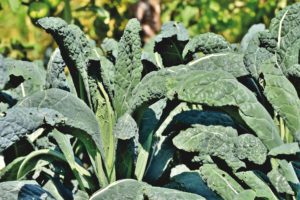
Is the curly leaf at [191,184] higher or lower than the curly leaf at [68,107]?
lower

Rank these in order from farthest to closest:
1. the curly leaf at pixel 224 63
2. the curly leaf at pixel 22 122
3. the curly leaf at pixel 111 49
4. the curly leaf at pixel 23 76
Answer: the curly leaf at pixel 111 49 → the curly leaf at pixel 23 76 → the curly leaf at pixel 224 63 → the curly leaf at pixel 22 122

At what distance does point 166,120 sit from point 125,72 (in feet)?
0.89

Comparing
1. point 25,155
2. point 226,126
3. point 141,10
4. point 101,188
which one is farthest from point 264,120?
point 141,10

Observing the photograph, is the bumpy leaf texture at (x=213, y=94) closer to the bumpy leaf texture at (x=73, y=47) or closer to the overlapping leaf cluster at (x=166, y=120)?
the overlapping leaf cluster at (x=166, y=120)

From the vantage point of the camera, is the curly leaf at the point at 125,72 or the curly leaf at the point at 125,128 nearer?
the curly leaf at the point at 125,128

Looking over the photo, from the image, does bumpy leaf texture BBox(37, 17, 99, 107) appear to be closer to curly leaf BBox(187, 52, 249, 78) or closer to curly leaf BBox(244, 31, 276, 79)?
curly leaf BBox(187, 52, 249, 78)

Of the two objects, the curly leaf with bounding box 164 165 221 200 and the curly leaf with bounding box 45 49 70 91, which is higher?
the curly leaf with bounding box 45 49 70 91

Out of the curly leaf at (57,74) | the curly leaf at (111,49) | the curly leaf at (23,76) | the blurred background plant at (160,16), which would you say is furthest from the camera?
the blurred background plant at (160,16)

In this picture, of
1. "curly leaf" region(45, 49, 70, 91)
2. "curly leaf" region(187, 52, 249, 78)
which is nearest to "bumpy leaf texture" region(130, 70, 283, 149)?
"curly leaf" region(187, 52, 249, 78)

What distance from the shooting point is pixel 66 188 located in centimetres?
247

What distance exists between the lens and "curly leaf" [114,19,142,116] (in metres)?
2.33

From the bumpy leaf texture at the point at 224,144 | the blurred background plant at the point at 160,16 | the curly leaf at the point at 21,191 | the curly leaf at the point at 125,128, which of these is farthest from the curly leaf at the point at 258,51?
the blurred background plant at the point at 160,16

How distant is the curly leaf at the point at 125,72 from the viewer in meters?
2.33

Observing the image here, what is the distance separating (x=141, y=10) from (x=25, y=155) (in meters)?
3.70
